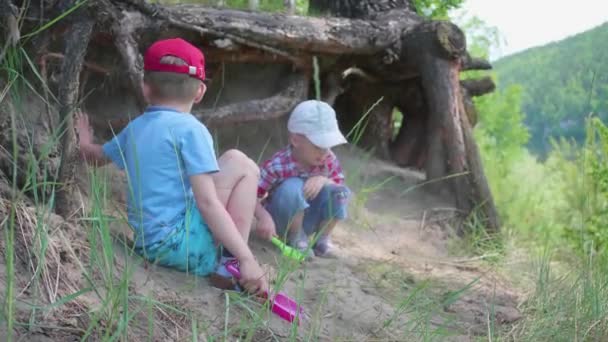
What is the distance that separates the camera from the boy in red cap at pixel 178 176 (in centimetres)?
300

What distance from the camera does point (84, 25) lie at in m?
3.36

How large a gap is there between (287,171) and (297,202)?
22cm

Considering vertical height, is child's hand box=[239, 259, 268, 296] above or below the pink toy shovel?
above

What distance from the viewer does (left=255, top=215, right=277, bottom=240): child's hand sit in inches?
153

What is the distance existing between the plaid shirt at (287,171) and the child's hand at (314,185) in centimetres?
9

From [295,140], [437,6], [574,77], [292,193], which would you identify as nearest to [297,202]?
[292,193]

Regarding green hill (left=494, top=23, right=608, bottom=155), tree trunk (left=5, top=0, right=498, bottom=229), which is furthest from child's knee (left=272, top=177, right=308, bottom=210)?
green hill (left=494, top=23, right=608, bottom=155)

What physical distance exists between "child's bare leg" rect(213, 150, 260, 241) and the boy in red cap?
0.10 feet

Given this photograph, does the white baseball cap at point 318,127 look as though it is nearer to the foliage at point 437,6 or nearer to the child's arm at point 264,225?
the child's arm at point 264,225

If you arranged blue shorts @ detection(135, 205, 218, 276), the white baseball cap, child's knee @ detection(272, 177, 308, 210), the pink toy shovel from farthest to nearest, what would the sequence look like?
child's knee @ detection(272, 177, 308, 210) < the white baseball cap < blue shorts @ detection(135, 205, 218, 276) < the pink toy shovel

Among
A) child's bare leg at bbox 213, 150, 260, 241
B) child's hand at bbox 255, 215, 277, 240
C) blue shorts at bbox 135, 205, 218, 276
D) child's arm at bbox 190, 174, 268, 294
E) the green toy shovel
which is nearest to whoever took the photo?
the green toy shovel

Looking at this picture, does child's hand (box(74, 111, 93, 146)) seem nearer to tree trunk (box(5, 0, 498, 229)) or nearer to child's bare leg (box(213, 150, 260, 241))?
tree trunk (box(5, 0, 498, 229))

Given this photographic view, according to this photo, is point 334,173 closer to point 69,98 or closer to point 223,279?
point 223,279

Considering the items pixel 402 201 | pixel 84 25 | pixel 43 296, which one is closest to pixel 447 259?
pixel 402 201
